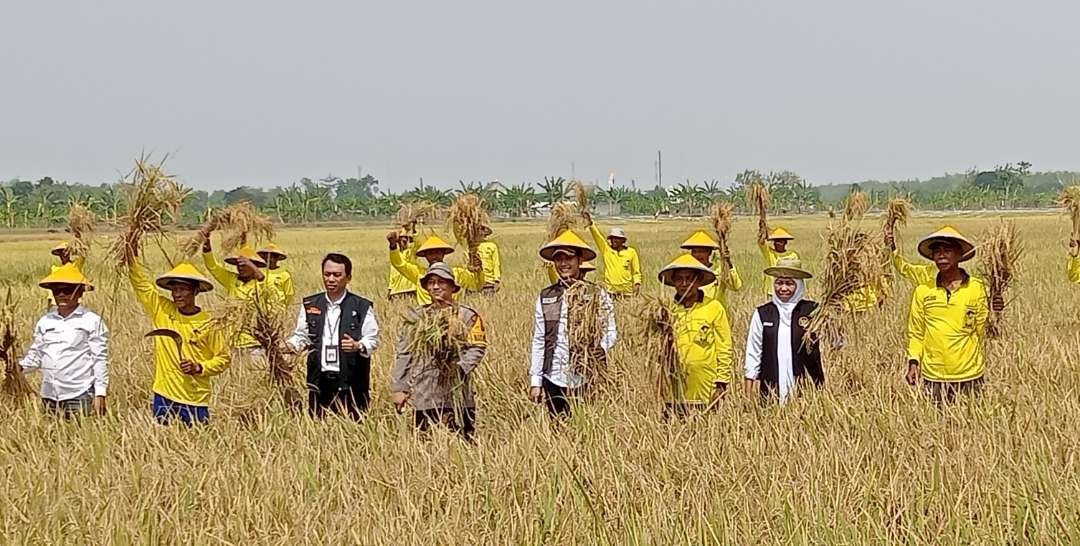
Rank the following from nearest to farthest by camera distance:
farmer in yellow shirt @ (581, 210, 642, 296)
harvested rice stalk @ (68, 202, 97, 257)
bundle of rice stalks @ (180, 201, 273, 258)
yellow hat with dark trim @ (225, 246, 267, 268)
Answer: harvested rice stalk @ (68, 202, 97, 257)
yellow hat with dark trim @ (225, 246, 267, 268)
bundle of rice stalks @ (180, 201, 273, 258)
farmer in yellow shirt @ (581, 210, 642, 296)

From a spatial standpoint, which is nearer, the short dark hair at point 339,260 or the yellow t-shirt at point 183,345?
the yellow t-shirt at point 183,345

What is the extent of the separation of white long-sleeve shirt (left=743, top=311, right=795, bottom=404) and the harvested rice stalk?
14.0ft

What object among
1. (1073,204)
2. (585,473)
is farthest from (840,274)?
(1073,204)

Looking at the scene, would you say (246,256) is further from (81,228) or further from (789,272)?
(789,272)

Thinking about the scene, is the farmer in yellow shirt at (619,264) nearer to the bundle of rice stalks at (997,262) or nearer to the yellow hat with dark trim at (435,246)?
the yellow hat with dark trim at (435,246)

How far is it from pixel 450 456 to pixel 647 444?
95 cm

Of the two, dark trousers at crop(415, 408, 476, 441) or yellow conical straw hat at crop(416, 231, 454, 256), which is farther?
yellow conical straw hat at crop(416, 231, 454, 256)

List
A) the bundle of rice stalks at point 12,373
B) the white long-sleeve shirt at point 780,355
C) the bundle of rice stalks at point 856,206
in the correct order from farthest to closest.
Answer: the bundle of rice stalks at point 856,206 → the bundle of rice stalks at point 12,373 → the white long-sleeve shirt at point 780,355

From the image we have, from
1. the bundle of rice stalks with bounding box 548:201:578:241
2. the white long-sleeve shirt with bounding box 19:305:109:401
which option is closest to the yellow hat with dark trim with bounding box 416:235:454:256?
the bundle of rice stalks with bounding box 548:201:578:241

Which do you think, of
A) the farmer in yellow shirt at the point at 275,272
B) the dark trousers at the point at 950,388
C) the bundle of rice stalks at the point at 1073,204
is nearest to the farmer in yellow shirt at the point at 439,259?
the farmer in yellow shirt at the point at 275,272

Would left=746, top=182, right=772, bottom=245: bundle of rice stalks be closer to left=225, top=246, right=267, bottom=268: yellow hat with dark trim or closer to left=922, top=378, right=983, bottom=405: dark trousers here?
left=922, top=378, right=983, bottom=405: dark trousers

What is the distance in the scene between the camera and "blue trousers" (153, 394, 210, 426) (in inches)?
212

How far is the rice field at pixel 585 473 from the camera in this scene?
3.57 m

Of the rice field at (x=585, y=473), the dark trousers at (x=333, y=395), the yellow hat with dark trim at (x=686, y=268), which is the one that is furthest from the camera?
the dark trousers at (x=333, y=395)
